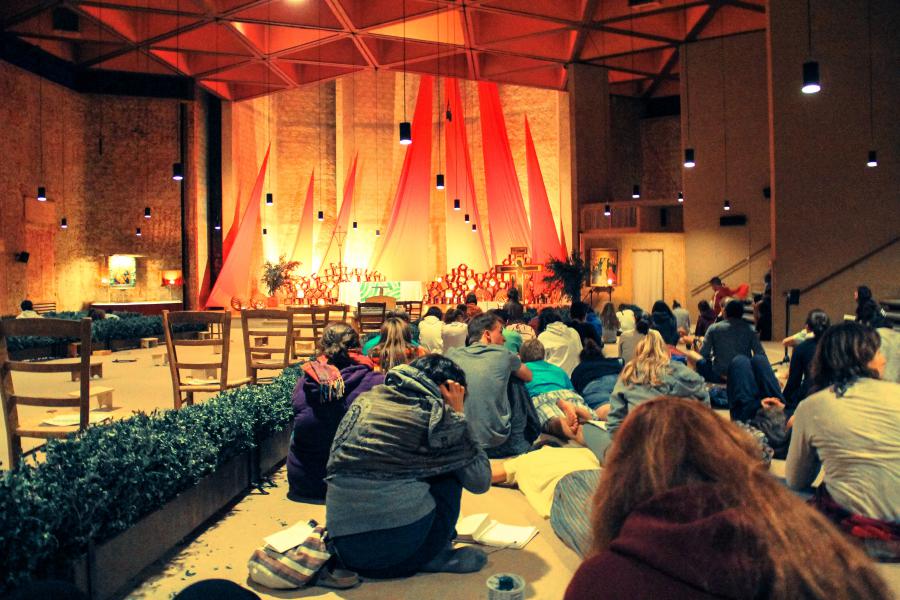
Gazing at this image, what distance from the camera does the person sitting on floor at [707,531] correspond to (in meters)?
0.79

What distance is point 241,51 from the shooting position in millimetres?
15016

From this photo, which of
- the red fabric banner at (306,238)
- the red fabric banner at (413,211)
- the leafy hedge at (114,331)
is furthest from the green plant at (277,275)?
the leafy hedge at (114,331)

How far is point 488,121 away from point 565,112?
2.77 m

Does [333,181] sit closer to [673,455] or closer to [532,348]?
[532,348]

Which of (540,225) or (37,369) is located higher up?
(540,225)

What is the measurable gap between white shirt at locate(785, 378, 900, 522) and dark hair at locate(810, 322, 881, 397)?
0.04 metres

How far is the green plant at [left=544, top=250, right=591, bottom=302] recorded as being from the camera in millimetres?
14398

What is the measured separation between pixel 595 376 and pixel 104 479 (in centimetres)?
331

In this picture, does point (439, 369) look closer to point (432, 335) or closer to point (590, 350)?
point (590, 350)

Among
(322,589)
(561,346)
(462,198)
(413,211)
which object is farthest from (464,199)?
(322,589)

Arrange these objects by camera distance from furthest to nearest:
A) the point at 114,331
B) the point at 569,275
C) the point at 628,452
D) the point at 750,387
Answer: the point at 569,275, the point at 114,331, the point at 750,387, the point at 628,452

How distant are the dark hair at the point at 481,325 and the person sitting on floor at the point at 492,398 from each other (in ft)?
0.91

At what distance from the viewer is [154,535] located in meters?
2.73

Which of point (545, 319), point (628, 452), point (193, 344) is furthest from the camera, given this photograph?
point (545, 319)
